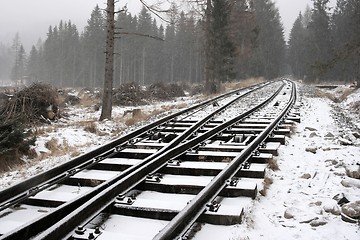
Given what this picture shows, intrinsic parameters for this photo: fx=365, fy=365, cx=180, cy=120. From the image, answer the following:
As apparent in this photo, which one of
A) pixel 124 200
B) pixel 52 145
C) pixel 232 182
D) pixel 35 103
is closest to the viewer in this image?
pixel 124 200

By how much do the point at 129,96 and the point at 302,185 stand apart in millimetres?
16840

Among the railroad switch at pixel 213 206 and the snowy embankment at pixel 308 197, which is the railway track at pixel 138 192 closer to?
the railroad switch at pixel 213 206

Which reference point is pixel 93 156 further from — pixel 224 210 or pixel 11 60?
pixel 11 60

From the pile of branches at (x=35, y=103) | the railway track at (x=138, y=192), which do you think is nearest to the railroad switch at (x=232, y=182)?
the railway track at (x=138, y=192)

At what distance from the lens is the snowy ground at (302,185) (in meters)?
3.81

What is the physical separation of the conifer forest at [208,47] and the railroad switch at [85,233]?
12.3 meters

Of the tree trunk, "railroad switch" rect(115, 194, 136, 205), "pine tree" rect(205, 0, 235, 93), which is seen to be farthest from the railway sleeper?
"pine tree" rect(205, 0, 235, 93)

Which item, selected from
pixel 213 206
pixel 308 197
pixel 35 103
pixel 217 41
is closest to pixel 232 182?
pixel 213 206

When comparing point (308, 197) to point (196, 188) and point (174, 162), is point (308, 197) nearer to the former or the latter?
point (196, 188)

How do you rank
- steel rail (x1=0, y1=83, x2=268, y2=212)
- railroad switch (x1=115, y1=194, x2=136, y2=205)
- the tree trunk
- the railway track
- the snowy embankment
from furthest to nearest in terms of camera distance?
the tree trunk, steel rail (x1=0, y1=83, x2=268, y2=212), railroad switch (x1=115, y1=194, x2=136, y2=205), the snowy embankment, the railway track

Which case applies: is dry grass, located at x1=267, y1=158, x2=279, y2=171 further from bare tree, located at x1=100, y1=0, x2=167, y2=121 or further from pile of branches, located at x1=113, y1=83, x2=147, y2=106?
pile of branches, located at x1=113, y1=83, x2=147, y2=106

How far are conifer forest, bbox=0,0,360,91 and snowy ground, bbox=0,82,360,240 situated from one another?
27.3ft

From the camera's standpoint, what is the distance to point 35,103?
13.2 meters

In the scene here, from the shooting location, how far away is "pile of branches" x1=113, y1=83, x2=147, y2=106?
20766 mm
